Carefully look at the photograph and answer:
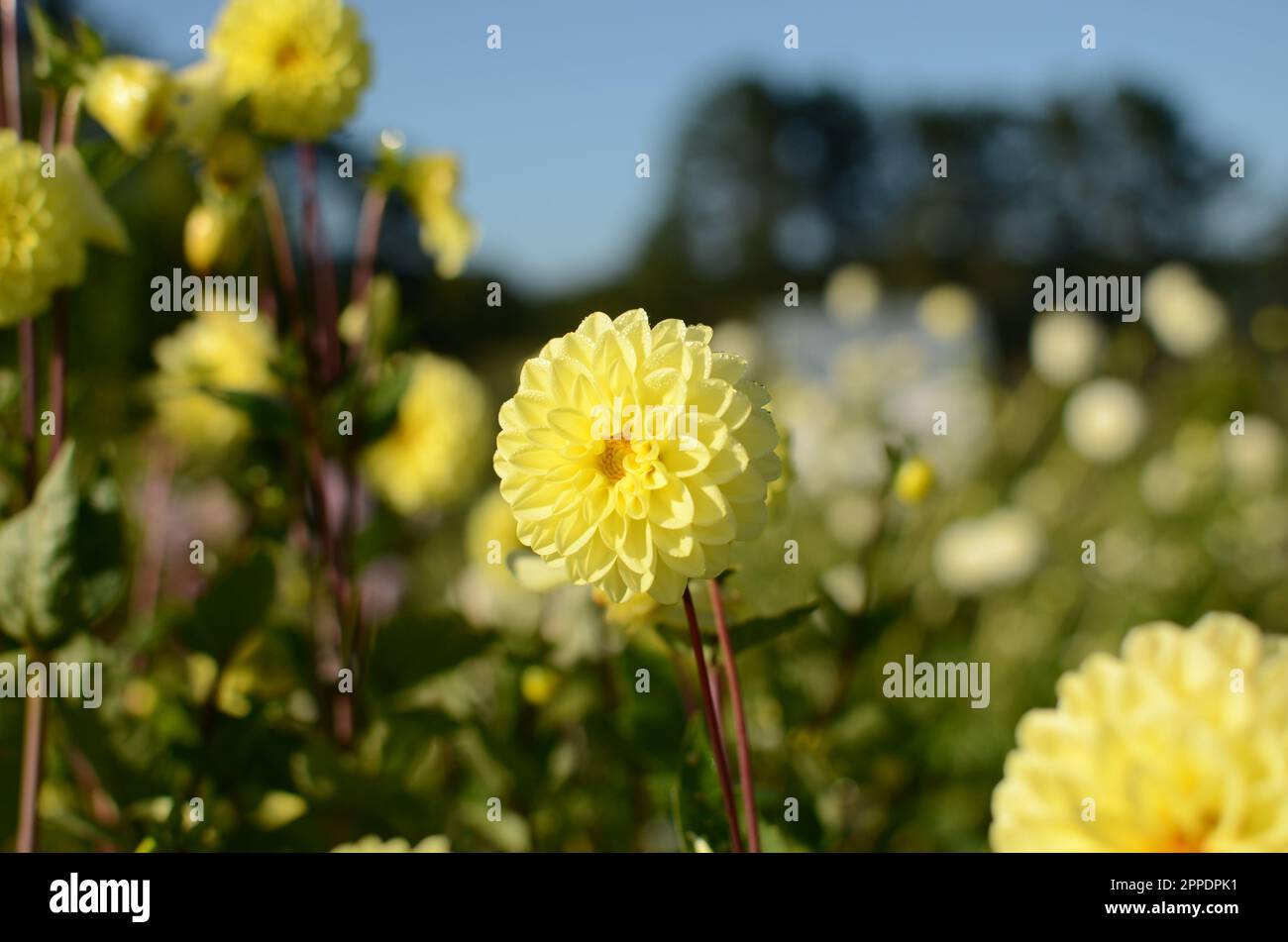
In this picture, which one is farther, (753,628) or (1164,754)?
(753,628)

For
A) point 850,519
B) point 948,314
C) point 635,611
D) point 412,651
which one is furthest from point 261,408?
point 948,314

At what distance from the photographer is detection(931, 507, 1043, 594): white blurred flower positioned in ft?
6.82

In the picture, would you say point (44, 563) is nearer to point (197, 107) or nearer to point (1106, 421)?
point (197, 107)

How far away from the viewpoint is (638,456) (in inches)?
19.0

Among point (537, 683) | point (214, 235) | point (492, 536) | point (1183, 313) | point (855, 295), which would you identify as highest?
point (855, 295)

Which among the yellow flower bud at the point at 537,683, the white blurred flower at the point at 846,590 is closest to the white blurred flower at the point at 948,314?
the white blurred flower at the point at 846,590

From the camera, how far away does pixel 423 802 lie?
751 mm

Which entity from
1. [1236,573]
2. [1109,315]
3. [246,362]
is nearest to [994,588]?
[1236,573]

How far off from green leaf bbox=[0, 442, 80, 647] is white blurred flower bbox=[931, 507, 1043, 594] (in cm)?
176

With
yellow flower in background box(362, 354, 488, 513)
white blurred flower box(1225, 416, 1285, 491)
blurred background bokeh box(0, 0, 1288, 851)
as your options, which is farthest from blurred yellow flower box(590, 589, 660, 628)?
white blurred flower box(1225, 416, 1285, 491)

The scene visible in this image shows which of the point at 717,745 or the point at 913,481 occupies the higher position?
the point at 913,481

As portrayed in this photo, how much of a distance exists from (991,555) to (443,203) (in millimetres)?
1459

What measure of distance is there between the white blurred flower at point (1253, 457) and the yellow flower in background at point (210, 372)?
7.44 ft

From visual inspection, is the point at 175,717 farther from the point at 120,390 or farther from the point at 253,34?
the point at 120,390
